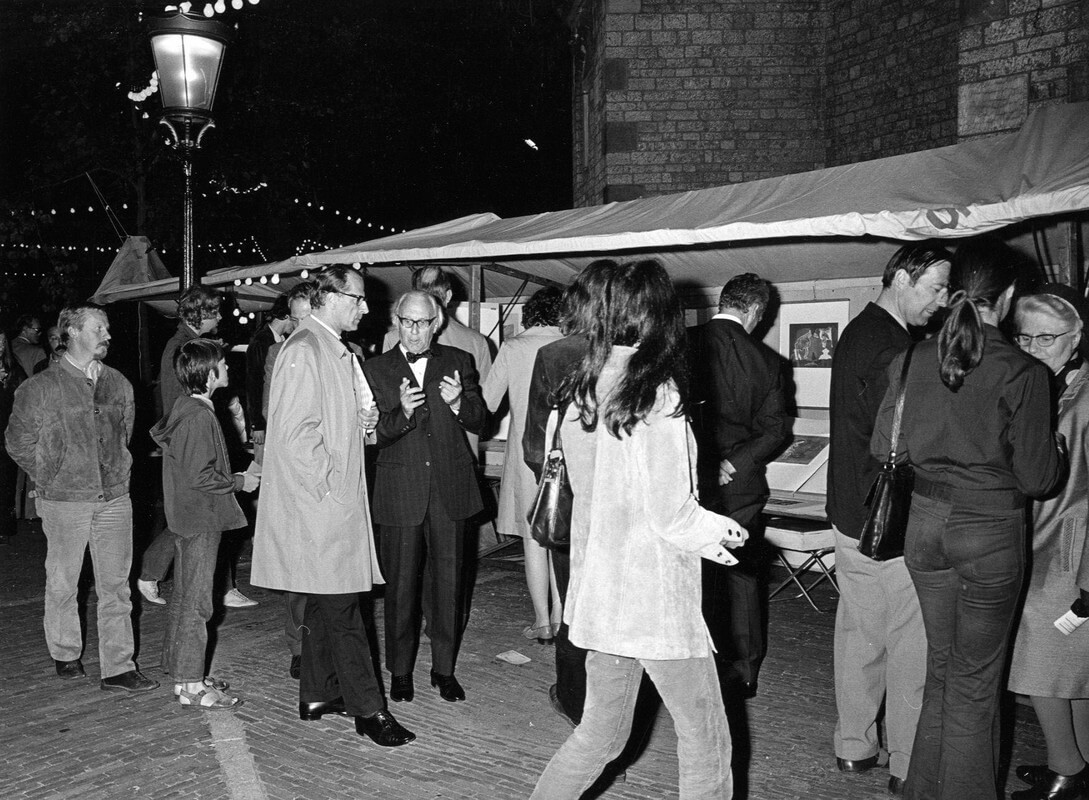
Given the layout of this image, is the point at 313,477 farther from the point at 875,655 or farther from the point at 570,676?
the point at 875,655

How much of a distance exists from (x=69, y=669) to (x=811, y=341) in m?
5.53

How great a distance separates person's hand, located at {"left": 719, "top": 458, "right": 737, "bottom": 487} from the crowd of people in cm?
2

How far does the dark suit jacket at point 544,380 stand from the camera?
4391mm

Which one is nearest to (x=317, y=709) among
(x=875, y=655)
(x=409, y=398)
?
(x=409, y=398)

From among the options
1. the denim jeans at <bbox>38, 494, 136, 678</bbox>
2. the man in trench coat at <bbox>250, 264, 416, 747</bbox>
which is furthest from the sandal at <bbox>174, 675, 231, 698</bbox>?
the man in trench coat at <bbox>250, 264, 416, 747</bbox>

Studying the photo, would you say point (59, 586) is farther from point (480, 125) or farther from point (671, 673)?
point (480, 125)

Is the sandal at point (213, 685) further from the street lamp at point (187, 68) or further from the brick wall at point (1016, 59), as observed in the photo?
the brick wall at point (1016, 59)

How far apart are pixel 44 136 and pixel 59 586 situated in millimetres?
15511

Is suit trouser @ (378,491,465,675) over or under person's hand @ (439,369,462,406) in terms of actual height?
Answer: under

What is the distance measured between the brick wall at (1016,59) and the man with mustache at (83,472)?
7.55 m

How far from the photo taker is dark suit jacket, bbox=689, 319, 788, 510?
4836 mm

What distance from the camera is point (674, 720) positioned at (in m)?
2.97

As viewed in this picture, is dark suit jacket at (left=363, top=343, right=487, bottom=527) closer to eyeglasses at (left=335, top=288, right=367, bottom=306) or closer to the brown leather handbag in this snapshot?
eyeglasses at (left=335, top=288, right=367, bottom=306)

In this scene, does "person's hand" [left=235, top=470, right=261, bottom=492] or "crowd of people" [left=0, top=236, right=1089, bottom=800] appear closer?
"crowd of people" [left=0, top=236, right=1089, bottom=800]
